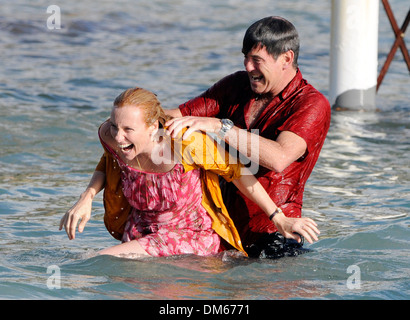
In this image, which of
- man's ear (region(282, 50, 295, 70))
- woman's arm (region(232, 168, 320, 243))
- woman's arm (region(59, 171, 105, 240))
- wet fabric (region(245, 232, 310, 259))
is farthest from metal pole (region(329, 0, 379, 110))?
woman's arm (region(59, 171, 105, 240))

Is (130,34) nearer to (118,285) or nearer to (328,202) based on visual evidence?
(328,202)

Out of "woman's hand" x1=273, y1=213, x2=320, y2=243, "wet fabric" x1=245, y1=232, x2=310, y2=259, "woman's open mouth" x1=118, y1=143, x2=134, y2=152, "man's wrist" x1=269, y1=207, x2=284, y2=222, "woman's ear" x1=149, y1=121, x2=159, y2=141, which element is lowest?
"wet fabric" x1=245, y1=232, x2=310, y2=259

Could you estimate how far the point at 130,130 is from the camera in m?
4.48

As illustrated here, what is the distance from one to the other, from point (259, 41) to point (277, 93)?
377mm

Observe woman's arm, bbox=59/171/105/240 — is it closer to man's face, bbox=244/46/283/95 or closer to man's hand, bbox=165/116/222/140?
man's hand, bbox=165/116/222/140

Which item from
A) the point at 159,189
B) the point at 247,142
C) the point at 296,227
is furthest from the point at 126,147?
the point at 296,227

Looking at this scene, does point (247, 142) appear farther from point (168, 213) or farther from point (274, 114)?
point (168, 213)

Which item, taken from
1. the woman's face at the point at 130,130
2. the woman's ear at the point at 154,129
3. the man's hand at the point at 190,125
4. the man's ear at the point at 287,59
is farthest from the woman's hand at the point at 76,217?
the man's ear at the point at 287,59

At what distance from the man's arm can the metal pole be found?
17.8 ft

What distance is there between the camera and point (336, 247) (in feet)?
18.7

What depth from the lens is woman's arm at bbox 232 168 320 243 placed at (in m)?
4.51

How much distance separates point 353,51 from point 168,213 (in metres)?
5.57

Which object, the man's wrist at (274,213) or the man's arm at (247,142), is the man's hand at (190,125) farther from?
the man's wrist at (274,213)

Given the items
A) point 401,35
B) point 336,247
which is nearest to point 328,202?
point 336,247
